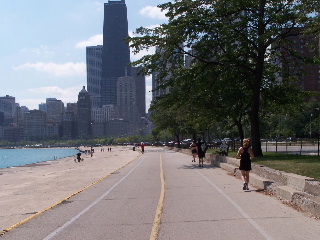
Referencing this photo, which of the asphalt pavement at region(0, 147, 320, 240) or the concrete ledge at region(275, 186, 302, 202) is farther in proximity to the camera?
the concrete ledge at region(275, 186, 302, 202)

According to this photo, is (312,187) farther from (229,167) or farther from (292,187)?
(229,167)

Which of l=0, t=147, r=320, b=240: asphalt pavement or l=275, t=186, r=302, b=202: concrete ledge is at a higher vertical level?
l=275, t=186, r=302, b=202: concrete ledge

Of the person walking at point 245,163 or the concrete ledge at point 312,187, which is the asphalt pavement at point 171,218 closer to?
the person walking at point 245,163

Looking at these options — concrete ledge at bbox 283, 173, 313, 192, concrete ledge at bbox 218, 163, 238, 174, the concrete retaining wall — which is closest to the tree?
concrete ledge at bbox 218, 163, 238, 174

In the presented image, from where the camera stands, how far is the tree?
25297 mm

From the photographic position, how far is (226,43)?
26781mm

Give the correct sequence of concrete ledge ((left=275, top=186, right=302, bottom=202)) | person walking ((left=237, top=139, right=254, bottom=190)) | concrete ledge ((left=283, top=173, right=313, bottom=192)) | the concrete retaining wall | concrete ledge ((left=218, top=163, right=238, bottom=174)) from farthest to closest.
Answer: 1. concrete ledge ((left=218, top=163, right=238, bottom=174))
2. person walking ((left=237, top=139, right=254, bottom=190))
3. concrete ledge ((left=283, top=173, right=313, bottom=192))
4. concrete ledge ((left=275, top=186, right=302, bottom=202))
5. the concrete retaining wall

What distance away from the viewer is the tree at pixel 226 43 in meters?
25.3

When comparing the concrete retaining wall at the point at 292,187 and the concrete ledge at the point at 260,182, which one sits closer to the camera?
the concrete retaining wall at the point at 292,187

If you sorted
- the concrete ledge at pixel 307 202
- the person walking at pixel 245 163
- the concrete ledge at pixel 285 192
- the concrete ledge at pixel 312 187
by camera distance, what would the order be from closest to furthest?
1. the concrete ledge at pixel 307 202
2. the concrete ledge at pixel 312 187
3. the concrete ledge at pixel 285 192
4. the person walking at pixel 245 163

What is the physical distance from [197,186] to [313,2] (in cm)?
820

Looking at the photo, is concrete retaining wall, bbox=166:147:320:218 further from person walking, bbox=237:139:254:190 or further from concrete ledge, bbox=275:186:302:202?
person walking, bbox=237:139:254:190

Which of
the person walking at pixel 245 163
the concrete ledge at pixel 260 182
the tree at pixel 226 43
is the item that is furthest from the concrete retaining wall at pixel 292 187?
the tree at pixel 226 43

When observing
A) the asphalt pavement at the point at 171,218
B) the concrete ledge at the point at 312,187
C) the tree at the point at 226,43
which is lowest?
the asphalt pavement at the point at 171,218
